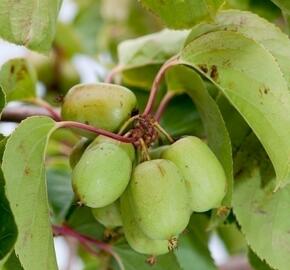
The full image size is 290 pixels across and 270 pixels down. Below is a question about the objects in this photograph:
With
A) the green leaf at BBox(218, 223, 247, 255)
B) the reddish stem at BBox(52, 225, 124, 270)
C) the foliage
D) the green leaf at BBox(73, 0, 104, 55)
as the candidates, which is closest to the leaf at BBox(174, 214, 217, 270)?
the foliage

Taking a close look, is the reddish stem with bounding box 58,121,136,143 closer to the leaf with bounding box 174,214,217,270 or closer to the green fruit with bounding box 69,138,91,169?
the green fruit with bounding box 69,138,91,169

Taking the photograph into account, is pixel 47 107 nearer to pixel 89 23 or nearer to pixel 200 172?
pixel 200 172

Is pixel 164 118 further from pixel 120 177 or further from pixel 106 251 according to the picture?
pixel 120 177

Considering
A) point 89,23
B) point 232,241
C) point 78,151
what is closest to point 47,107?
point 78,151

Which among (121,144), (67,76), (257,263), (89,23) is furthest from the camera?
(89,23)

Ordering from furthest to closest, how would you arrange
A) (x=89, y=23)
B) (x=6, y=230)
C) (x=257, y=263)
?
(x=89, y=23), (x=257, y=263), (x=6, y=230)
